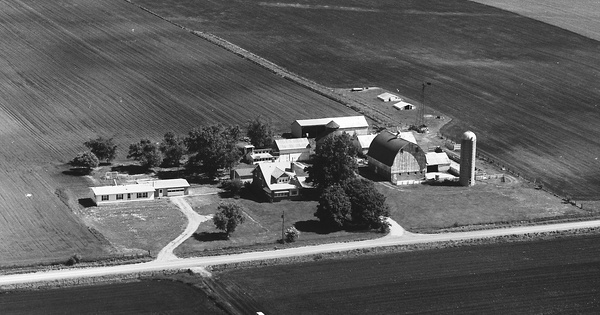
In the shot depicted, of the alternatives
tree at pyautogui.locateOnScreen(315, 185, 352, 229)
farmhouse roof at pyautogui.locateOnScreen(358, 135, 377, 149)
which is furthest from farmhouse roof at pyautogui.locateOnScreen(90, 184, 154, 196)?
farmhouse roof at pyautogui.locateOnScreen(358, 135, 377, 149)

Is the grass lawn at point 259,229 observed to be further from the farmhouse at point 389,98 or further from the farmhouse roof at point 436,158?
the farmhouse at point 389,98

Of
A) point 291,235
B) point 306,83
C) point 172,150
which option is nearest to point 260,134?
point 172,150

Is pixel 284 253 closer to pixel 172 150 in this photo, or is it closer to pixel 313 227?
pixel 313 227

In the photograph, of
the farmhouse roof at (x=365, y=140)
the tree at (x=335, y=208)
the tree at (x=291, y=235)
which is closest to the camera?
the tree at (x=291, y=235)

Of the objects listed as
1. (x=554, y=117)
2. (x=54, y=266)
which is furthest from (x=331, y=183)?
Answer: (x=554, y=117)

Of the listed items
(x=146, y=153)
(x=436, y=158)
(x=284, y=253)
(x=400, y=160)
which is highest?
(x=146, y=153)

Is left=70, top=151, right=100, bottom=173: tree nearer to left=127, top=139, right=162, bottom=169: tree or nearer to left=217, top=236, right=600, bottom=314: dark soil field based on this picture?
left=127, top=139, right=162, bottom=169: tree

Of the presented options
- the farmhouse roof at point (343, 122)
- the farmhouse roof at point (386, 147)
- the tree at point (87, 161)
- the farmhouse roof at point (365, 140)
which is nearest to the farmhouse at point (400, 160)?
the farmhouse roof at point (386, 147)
